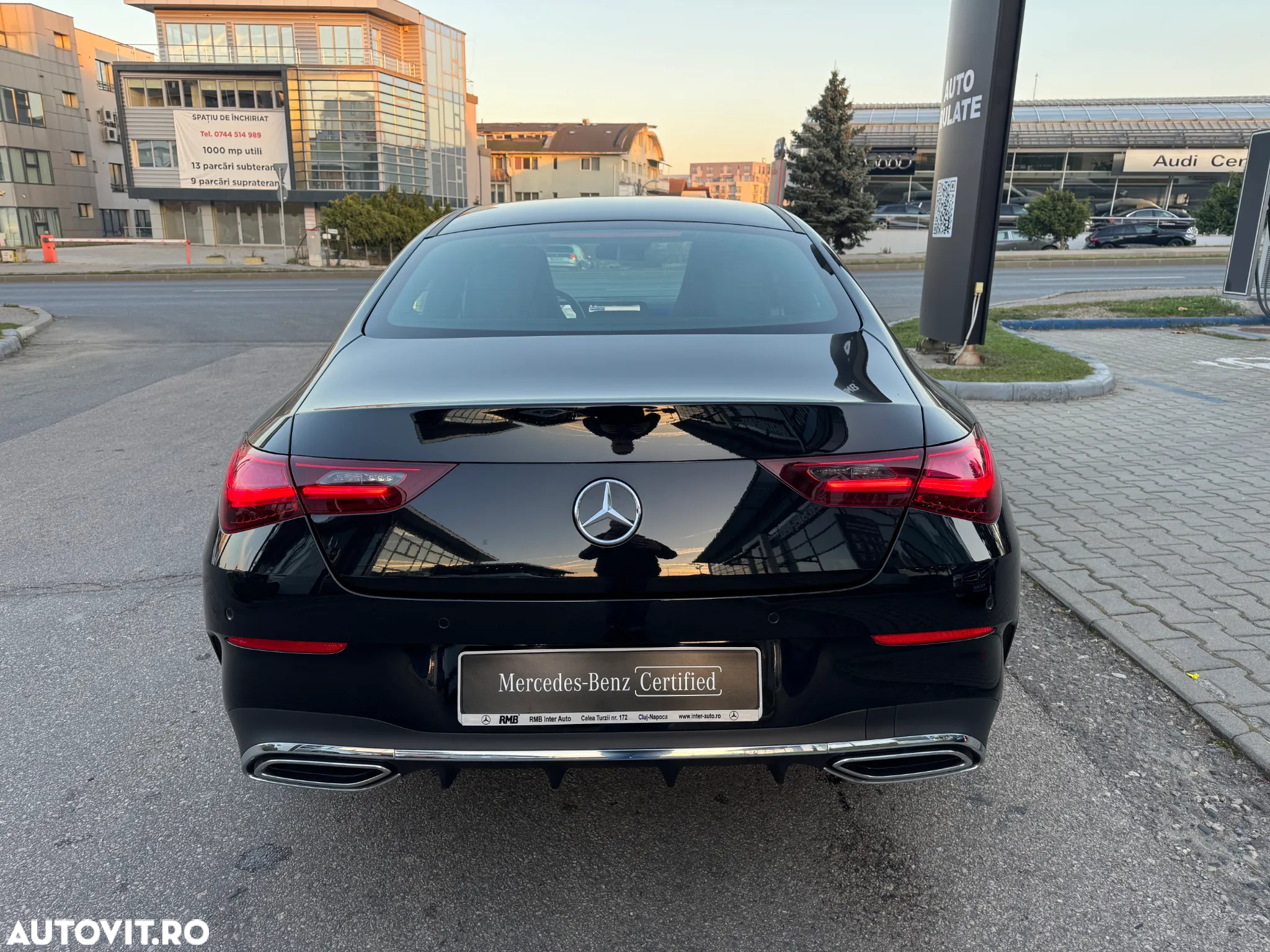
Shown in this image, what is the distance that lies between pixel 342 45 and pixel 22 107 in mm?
20498

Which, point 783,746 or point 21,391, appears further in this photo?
point 21,391

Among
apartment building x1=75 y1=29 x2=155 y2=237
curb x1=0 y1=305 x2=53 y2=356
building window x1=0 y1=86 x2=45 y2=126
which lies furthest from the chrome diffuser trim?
apartment building x1=75 y1=29 x2=155 y2=237

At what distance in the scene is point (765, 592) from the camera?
6.21 feet

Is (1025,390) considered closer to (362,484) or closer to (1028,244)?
(362,484)

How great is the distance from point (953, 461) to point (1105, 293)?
17.1 m

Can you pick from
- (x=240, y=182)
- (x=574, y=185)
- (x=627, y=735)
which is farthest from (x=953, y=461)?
(x=574, y=185)

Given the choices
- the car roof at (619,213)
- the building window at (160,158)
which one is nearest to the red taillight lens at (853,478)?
the car roof at (619,213)

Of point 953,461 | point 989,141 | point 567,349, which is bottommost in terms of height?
point 953,461

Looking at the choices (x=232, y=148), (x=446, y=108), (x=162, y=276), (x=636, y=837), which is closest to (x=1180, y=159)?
(x=446, y=108)

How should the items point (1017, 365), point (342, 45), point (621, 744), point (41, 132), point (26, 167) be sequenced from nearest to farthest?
point (621, 744) → point (1017, 365) → point (342, 45) → point (26, 167) → point (41, 132)

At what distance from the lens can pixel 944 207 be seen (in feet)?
29.2

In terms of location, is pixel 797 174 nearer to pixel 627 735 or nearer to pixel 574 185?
pixel 627 735

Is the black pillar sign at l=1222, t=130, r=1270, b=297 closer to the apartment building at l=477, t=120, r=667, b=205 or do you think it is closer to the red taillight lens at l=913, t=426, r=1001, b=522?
the red taillight lens at l=913, t=426, r=1001, b=522

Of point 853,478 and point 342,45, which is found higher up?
point 342,45
